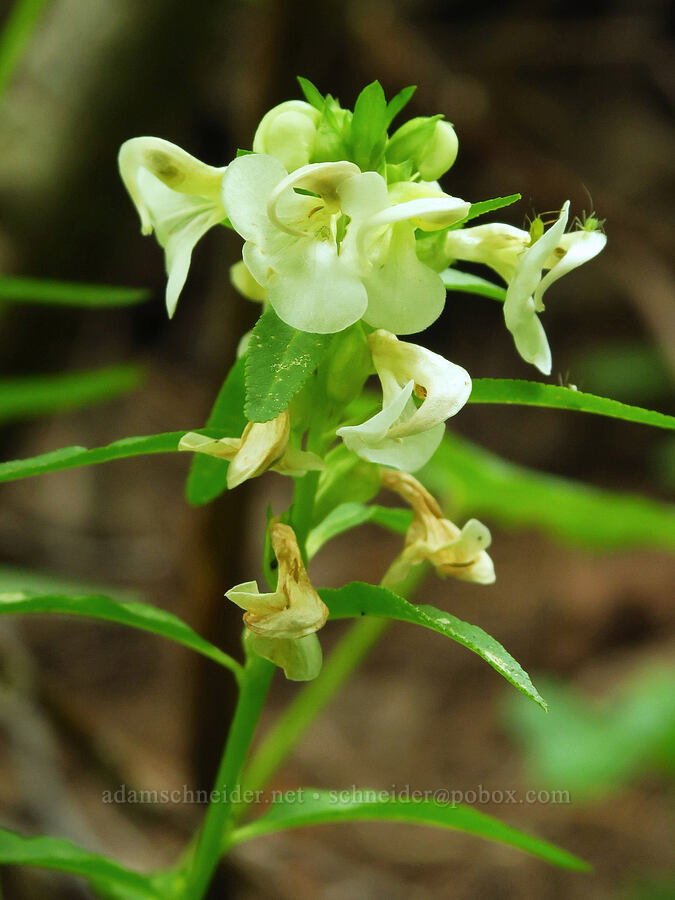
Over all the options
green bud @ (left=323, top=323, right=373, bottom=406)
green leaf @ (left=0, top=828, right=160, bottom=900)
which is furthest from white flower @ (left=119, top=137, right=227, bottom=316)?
green leaf @ (left=0, top=828, right=160, bottom=900)

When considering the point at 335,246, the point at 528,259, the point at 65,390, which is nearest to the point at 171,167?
the point at 335,246

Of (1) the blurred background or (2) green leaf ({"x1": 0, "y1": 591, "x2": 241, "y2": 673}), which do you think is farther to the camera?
(1) the blurred background

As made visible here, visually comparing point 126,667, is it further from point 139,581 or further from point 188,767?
point 188,767

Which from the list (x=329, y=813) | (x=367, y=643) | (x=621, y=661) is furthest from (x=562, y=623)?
(x=329, y=813)

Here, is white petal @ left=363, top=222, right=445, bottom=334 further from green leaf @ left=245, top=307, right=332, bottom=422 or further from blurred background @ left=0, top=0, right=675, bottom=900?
blurred background @ left=0, top=0, right=675, bottom=900

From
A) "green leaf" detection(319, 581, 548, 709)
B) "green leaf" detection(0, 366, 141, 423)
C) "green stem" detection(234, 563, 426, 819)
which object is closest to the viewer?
"green leaf" detection(319, 581, 548, 709)

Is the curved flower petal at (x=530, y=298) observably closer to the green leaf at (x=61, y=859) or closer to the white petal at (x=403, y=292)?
the white petal at (x=403, y=292)

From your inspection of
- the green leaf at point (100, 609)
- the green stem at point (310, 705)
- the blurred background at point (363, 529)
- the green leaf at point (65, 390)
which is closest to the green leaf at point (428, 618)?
the green leaf at point (100, 609)

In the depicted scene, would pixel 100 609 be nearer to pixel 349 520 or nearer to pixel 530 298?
pixel 349 520
